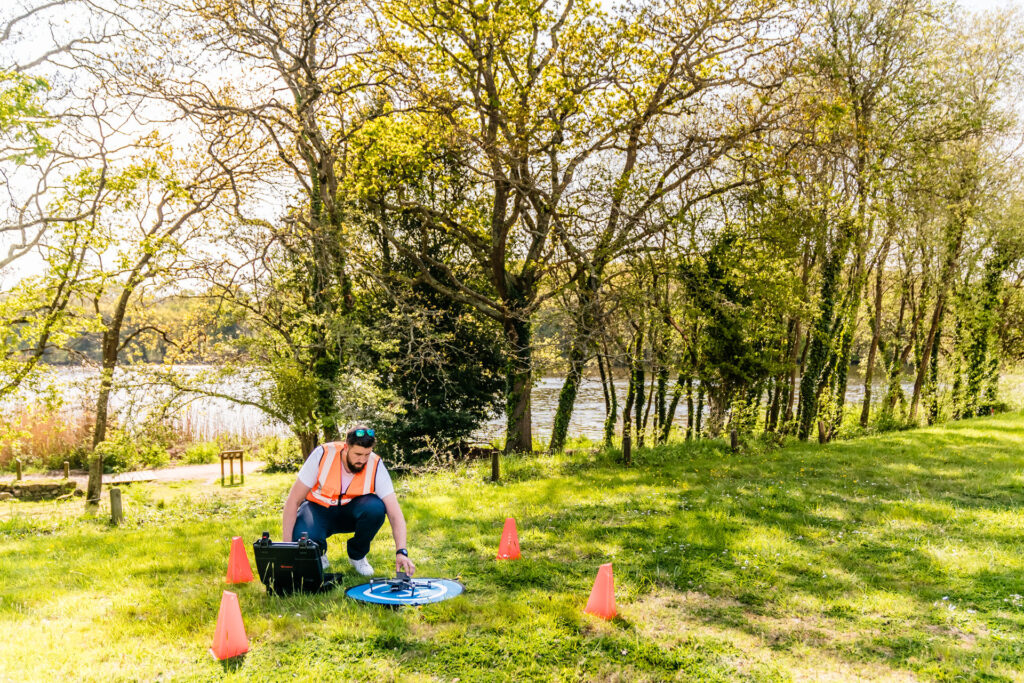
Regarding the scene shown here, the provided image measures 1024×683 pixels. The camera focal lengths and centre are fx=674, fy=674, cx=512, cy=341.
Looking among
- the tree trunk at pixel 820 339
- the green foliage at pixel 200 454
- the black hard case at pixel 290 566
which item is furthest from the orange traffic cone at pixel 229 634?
the green foliage at pixel 200 454

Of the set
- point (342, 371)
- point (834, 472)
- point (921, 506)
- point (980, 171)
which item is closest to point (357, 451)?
point (921, 506)

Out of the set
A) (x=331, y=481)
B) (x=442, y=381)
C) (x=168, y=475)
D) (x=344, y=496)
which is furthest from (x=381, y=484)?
(x=168, y=475)

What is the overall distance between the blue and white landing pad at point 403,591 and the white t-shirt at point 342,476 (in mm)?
765

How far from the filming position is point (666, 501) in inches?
396

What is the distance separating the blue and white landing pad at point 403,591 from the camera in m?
5.43

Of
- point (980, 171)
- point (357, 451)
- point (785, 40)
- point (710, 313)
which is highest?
point (785, 40)

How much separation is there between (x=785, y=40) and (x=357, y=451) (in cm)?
1621

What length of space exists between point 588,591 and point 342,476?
94.6 inches

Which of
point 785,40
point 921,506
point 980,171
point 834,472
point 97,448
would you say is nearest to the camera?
point 921,506

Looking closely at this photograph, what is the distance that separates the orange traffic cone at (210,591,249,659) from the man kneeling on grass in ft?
4.08

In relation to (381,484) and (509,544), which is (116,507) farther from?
(509,544)

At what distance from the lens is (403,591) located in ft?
18.5

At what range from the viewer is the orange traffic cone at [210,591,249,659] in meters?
4.49

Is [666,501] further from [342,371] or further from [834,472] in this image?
[342,371]
